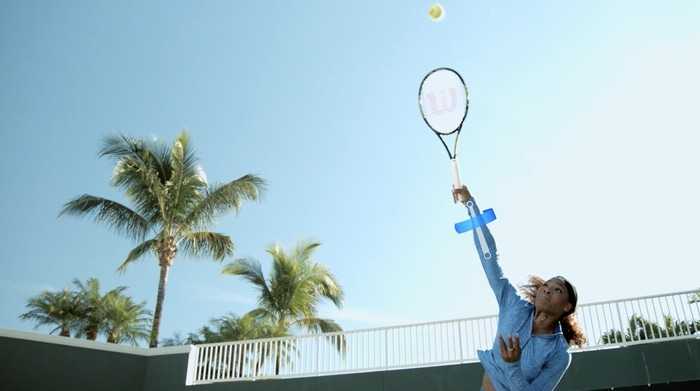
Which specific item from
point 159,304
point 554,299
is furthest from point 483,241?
point 159,304

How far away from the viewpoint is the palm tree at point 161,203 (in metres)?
16.9

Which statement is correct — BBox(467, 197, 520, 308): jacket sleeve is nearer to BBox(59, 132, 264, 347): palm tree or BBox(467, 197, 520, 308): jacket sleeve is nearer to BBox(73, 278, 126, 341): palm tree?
BBox(59, 132, 264, 347): palm tree

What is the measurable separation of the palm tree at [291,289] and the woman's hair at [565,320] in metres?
16.2

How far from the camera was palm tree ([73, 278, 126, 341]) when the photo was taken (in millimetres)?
28406

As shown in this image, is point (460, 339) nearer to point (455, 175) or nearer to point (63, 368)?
point (63, 368)

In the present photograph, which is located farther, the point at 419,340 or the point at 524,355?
the point at 419,340

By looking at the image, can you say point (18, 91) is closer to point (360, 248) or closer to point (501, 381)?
point (360, 248)

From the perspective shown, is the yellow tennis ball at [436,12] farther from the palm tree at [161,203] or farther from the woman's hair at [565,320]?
the palm tree at [161,203]

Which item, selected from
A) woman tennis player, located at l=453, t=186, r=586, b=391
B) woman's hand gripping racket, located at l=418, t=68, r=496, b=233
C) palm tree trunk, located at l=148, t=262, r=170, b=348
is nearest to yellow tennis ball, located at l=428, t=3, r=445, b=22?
woman's hand gripping racket, located at l=418, t=68, r=496, b=233

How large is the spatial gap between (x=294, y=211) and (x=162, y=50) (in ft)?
27.6

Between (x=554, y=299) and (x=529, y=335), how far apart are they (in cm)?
21

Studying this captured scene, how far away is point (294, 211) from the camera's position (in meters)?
27.0

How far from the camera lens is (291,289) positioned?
1928cm

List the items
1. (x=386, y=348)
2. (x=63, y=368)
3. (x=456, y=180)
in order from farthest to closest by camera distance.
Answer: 1. (x=63, y=368)
2. (x=386, y=348)
3. (x=456, y=180)
